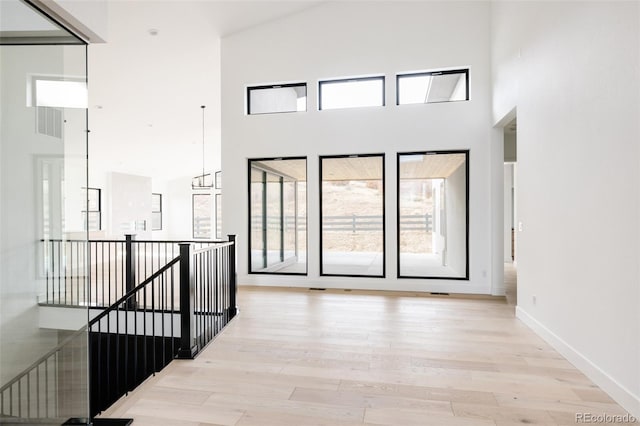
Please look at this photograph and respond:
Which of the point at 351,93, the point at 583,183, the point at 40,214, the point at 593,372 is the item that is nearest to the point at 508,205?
the point at 351,93

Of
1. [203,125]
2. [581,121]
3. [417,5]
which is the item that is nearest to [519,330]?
[581,121]

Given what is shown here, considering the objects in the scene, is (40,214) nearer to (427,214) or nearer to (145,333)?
(145,333)

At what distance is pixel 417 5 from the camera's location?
5684 mm

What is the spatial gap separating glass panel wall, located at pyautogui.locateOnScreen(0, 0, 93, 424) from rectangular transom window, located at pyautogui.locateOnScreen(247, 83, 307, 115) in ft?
13.8

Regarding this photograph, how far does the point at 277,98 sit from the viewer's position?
6.25m

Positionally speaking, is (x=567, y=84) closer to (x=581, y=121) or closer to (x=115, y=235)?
(x=581, y=121)

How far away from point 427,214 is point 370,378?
3.64 m

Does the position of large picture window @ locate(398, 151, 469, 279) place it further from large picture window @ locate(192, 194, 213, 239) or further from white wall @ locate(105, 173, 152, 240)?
large picture window @ locate(192, 194, 213, 239)

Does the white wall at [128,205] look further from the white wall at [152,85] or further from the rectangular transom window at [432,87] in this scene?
the rectangular transom window at [432,87]

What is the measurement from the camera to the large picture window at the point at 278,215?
6230mm

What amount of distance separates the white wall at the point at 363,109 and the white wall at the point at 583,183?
4.13 feet

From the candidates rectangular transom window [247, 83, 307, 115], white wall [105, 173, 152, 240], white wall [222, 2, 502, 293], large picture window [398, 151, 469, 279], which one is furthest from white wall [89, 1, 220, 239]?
large picture window [398, 151, 469, 279]

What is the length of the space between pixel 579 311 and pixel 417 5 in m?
5.07

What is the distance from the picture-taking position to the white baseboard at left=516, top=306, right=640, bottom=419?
7.27ft
